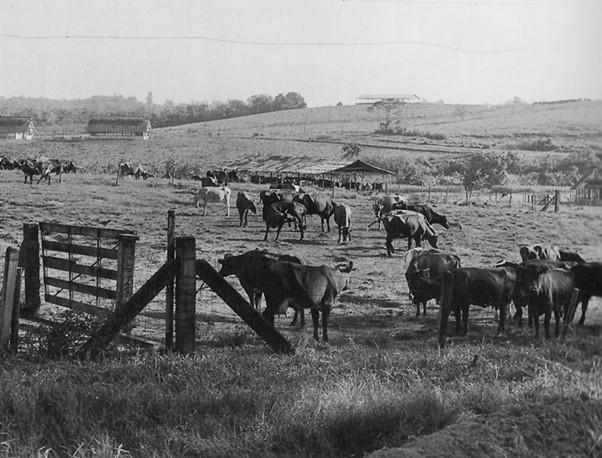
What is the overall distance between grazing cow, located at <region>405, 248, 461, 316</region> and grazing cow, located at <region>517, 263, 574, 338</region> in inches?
28.5

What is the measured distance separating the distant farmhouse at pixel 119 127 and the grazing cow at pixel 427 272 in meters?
3.45

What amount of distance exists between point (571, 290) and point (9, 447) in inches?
216

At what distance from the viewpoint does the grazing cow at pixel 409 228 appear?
8.45 m

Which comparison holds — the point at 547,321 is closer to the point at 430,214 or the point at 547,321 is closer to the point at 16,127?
the point at 430,214

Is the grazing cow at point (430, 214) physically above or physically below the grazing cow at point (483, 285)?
above

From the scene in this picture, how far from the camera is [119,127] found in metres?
9.33

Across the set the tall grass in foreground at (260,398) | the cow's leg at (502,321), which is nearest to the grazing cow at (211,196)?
the tall grass in foreground at (260,398)

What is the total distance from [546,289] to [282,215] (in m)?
2.89

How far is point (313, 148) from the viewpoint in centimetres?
882

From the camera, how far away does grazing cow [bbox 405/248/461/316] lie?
320 inches

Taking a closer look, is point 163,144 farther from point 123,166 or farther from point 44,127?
point 44,127

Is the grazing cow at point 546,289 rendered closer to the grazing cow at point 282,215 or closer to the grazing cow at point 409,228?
the grazing cow at point 409,228

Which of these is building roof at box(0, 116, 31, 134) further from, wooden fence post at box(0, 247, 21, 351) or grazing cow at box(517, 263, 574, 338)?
grazing cow at box(517, 263, 574, 338)

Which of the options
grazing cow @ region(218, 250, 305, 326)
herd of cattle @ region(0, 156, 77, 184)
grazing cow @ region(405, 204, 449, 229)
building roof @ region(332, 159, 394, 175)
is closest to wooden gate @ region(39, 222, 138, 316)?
herd of cattle @ region(0, 156, 77, 184)
